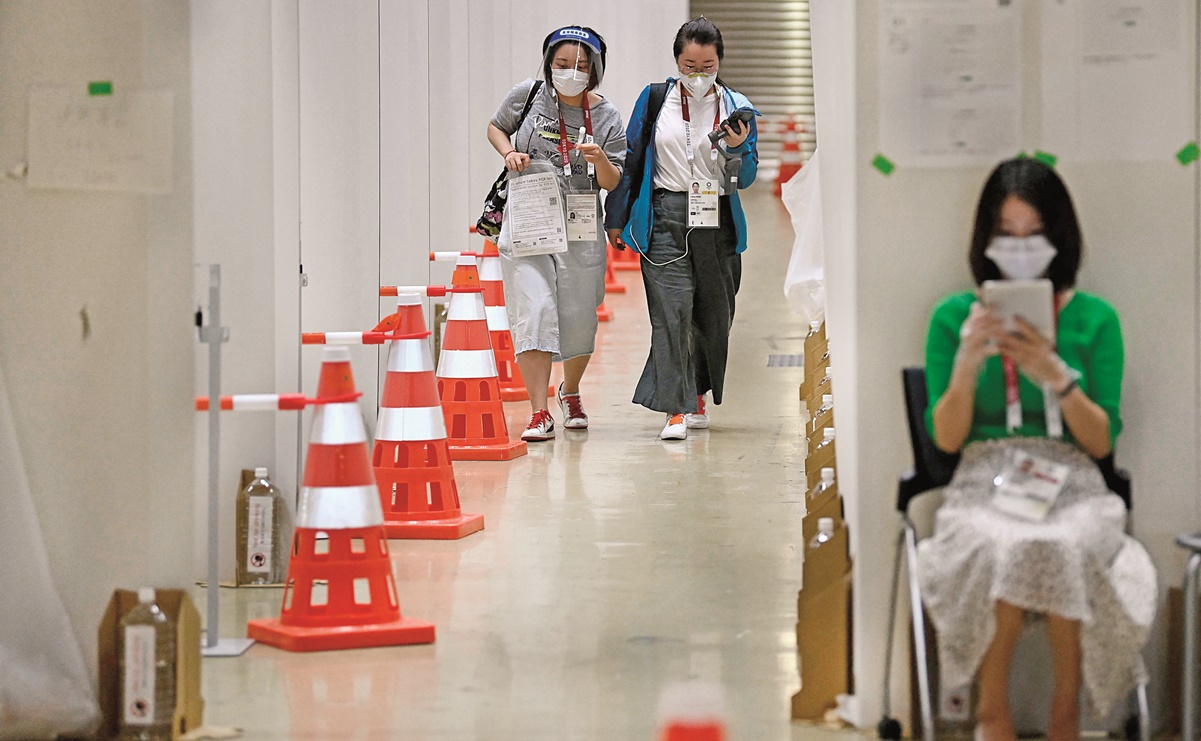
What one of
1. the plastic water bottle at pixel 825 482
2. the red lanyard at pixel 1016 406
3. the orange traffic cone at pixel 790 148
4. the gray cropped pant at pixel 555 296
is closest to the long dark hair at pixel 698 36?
the gray cropped pant at pixel 555 296

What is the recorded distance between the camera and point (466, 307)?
7.75 meters

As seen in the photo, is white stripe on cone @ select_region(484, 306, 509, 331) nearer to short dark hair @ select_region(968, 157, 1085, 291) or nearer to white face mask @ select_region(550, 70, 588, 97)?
white face mask @ select_region(550, 70, 588, 97)

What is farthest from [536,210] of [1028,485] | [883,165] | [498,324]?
[1028,485]

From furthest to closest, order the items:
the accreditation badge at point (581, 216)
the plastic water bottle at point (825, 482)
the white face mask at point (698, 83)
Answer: the accreditation badge at point (581, 216) → the white face mask at point (698, 83) → the plastic water bottle at point (825, 482)

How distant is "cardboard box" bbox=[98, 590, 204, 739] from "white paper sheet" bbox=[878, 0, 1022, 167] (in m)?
1.96

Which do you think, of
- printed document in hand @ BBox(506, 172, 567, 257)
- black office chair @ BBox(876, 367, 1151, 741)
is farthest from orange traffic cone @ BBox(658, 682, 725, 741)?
printed document in hand @ BBox(506, 172, 567, 257)

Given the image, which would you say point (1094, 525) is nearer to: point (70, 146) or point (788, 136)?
point (70, 146)

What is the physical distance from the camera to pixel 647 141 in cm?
777

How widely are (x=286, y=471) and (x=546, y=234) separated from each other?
2.54 meters

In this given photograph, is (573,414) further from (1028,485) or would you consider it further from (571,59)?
(1028,485)

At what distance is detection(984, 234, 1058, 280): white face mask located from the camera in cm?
369

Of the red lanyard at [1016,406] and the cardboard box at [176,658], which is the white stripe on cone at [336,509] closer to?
the cardboard box at [176,658]

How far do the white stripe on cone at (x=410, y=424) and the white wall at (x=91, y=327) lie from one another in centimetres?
183

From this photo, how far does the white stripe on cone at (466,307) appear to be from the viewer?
772cm
